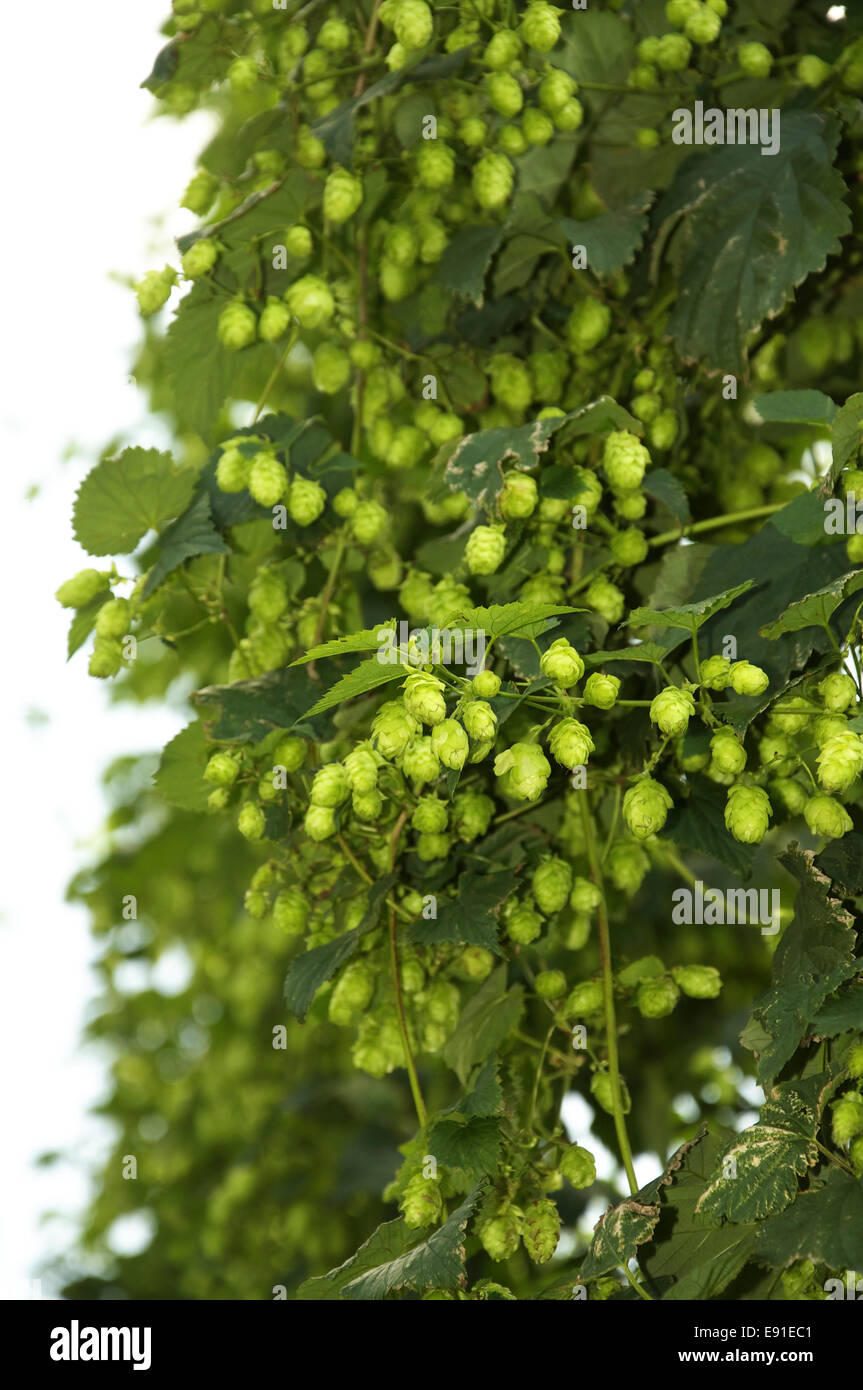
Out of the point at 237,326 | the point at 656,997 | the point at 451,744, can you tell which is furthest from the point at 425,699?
the point at 237,326

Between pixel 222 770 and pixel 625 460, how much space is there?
1.43 ft

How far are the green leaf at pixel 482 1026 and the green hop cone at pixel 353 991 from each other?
10cm

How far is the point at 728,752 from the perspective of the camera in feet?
3.20

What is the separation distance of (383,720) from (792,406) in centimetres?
46

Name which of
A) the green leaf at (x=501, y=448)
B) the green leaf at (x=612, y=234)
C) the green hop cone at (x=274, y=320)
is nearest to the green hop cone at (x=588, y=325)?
the green leaf at (x=612, y=234)

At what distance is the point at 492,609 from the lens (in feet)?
3.02

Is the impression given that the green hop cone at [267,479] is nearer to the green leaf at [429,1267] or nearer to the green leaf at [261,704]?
the green leaf at [261,704]

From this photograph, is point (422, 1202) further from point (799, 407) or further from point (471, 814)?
point (799, 407)

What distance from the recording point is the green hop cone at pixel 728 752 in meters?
0.98

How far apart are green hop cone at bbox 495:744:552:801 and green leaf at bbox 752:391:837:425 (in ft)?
1.23

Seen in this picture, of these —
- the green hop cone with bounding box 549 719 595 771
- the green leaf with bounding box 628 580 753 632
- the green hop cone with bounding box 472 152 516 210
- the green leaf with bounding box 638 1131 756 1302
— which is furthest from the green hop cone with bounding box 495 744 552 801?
the green hop cone with bounding box 472 152 516 210

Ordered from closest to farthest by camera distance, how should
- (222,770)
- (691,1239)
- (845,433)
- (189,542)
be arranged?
(845,433), (691,1239), (222,770), (189,542)

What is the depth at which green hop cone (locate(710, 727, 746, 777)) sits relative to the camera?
98 cm
